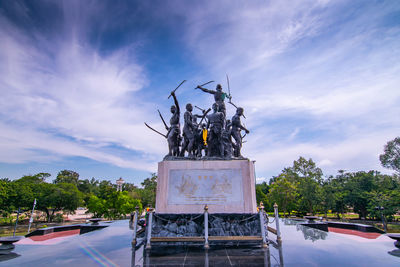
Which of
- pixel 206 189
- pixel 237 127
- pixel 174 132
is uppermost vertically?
pixel 237 127

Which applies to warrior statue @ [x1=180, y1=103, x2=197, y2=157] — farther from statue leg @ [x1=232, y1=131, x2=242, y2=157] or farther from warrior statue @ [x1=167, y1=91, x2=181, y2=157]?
statue leg @ [x1=232, y1=131, x2=242, y2=157]

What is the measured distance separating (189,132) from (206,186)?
2.79 metres

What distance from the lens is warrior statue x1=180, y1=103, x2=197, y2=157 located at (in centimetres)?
1012

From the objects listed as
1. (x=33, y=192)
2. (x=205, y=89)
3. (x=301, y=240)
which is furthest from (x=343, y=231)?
(x=33, y=192)

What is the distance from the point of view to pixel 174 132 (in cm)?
1046

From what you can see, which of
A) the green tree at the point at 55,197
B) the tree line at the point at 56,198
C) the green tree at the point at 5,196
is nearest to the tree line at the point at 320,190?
the tree line at the point at 56,198

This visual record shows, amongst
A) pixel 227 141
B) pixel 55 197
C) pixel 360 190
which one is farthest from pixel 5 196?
pixel 360 190

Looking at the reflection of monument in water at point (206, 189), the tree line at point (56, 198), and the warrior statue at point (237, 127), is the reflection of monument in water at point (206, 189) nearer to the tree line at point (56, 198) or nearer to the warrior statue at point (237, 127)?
the warrior statue at point (237, 127)

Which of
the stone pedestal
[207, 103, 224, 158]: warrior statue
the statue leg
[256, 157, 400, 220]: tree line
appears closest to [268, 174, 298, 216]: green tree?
[256, 157, 400, 220]: tree line

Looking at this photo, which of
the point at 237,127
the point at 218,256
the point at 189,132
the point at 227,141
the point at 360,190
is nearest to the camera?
the point at 218,256

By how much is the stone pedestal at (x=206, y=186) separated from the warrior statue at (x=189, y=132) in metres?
1.03

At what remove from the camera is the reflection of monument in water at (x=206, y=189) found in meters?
7.86

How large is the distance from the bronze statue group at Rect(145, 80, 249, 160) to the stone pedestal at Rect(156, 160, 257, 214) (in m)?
0.77

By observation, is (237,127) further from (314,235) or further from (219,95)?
(314,235)
